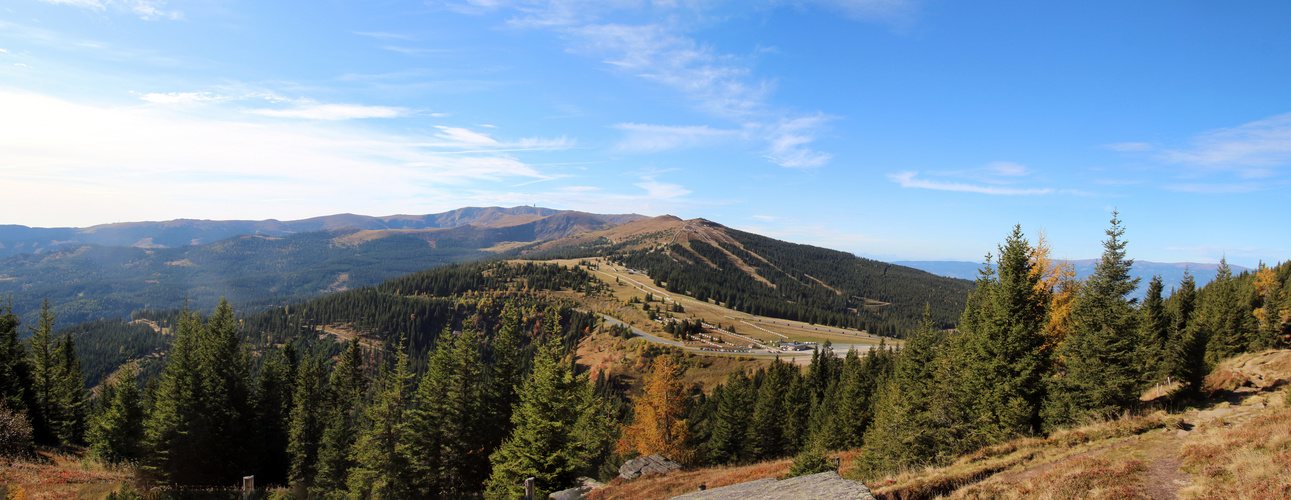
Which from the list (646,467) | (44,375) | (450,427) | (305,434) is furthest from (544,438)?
(44,375)

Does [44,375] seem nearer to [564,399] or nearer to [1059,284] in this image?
[564,399]

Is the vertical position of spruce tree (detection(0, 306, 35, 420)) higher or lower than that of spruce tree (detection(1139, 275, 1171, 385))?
lower

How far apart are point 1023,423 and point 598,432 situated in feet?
120

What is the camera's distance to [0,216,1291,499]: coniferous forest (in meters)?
24.6

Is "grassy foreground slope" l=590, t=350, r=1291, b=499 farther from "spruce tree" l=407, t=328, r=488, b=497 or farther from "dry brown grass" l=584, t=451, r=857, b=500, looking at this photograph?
"spruce tree" l=407, t=328, r=488, b=497

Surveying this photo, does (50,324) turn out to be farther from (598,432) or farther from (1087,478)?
(1087,478)

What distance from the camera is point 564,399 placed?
2703 cm

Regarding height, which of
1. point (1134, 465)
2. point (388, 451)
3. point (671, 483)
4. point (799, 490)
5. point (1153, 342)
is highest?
point (1153, 342)

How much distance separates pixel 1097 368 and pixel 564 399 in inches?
1115

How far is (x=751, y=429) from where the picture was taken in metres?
53.0

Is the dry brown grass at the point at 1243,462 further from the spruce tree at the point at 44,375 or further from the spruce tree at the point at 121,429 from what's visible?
the spruce tree at the point at 44,375

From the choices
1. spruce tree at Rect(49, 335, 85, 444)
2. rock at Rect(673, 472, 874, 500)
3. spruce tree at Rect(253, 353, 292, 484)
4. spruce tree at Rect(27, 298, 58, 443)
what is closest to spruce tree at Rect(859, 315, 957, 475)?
rock at Rect(673, 472, 874, 500)

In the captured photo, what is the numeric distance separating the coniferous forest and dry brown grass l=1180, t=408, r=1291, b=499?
9352 millimetres

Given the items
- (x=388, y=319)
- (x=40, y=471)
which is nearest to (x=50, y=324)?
(x=40, y=471)
